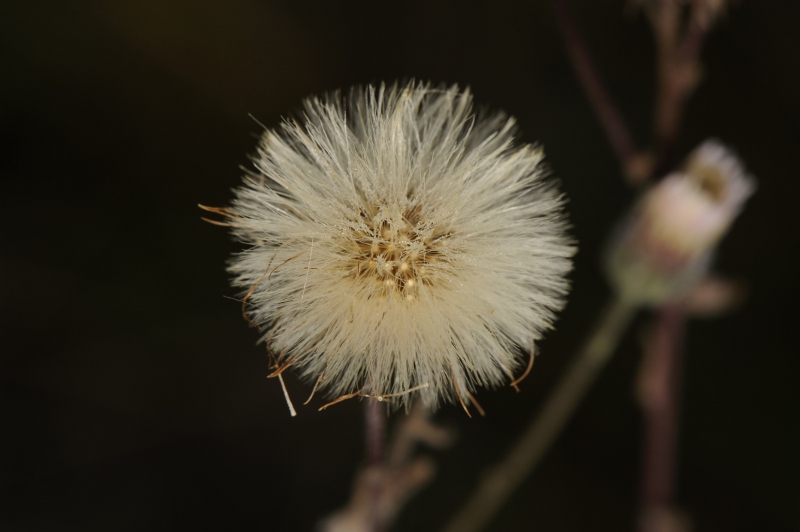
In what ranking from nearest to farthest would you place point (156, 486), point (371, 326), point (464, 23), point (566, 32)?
point (371, 326), point (566, 32), point (156, 486), point (464, 23)

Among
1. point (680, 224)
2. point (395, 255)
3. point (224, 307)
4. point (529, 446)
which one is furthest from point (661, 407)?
point (224, 307)

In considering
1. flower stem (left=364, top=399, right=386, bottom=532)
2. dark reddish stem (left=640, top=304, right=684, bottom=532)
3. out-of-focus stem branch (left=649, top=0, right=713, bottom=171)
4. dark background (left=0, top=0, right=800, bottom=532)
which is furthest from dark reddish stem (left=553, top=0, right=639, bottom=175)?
flower stem (left=364, top=399, right=386, bottom=532)

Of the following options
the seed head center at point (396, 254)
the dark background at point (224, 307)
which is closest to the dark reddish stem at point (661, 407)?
the dark background at point (224, 307)

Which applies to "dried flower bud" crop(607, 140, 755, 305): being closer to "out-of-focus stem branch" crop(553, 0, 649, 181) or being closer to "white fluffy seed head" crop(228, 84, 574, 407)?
"out-of-focus stem branch" crop(553, 0, 649, 181)

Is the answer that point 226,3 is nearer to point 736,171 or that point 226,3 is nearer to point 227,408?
point 227,408

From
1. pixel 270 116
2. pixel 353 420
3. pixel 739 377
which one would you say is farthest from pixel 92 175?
pixel 739 377

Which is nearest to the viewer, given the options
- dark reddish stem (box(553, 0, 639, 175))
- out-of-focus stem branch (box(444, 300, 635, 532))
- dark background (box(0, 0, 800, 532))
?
dark reddish stem (box(553, 0, 639, 175))

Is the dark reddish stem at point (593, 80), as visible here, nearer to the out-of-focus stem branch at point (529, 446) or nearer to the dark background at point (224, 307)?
the out-of-focus stem branch at point (529, 446)
